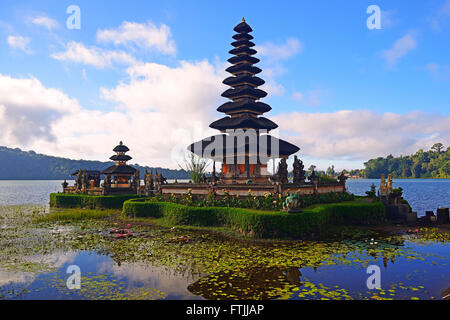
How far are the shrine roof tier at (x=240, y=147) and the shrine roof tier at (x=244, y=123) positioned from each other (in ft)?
3.55

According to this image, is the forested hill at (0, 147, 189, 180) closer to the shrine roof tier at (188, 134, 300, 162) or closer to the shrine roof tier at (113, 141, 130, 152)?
the shrine roof tier at (113, 141, 130, 152)

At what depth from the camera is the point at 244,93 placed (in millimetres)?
34062

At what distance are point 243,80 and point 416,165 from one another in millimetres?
149947

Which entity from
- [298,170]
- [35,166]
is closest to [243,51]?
[298,170]

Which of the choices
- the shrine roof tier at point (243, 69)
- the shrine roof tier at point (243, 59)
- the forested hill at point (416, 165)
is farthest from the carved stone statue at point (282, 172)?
the forested hill at point (416, 165)

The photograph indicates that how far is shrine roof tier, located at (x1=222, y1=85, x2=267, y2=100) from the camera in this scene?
111 ft

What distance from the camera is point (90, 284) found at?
33.7 ft

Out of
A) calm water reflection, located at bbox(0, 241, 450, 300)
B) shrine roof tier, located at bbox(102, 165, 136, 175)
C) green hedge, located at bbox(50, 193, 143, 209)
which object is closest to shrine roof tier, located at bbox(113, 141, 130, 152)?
shrine roof tier, located at bbox(102, 165, 136, 175)

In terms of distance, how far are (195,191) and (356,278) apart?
16.7m

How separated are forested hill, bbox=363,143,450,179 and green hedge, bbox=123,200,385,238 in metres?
145

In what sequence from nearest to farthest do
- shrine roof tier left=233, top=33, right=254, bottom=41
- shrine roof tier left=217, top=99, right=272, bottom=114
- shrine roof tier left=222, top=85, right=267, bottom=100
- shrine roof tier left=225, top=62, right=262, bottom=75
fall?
shrine roof tier left=217, top=99, right=272, bottom=114 → shrine roof tier left=222, top=85, right=267, bottom=100 → shrine roof tier left=225, top=62, right=262, bottom=75 → shrine roof tier left=233, top=33, right=254, bottom=41

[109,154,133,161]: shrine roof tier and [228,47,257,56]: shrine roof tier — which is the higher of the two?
[228,47,257,56]: shrine roof tier

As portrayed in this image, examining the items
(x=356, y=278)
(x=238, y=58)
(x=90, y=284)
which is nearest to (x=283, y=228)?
(x=356, y=278)
